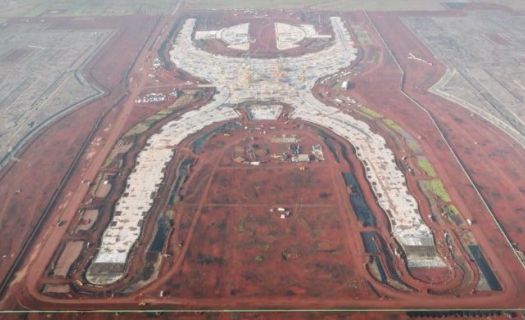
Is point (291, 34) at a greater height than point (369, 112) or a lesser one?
greater

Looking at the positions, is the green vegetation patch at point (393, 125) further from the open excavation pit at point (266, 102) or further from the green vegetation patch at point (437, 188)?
the green vegetation patch at point (437, 188)

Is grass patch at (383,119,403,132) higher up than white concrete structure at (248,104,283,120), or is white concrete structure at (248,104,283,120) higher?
grass patch at (383,119,403,132)

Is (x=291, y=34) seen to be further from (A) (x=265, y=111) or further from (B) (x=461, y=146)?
(B) (x=461, y=146)

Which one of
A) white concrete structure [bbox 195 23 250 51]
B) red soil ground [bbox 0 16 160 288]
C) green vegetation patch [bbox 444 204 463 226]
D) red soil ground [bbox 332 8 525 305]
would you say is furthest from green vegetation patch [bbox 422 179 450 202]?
white concrete structure [bbox 195 23 250 51]

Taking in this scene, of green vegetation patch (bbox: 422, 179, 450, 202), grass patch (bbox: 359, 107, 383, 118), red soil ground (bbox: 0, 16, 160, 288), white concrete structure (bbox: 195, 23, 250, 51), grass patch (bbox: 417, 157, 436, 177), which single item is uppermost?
white concrete structure (bbox: 195, 23, 250, 51)

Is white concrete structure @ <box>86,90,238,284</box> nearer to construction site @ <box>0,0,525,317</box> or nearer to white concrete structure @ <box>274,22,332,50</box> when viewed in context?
construction site @ <box>0,0,525,317</box>

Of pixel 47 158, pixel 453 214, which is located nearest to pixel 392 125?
pixel 453 214

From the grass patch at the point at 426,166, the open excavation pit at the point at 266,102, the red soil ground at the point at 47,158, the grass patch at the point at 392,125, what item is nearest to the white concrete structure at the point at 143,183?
the open excavation pit at the point at 266,102
